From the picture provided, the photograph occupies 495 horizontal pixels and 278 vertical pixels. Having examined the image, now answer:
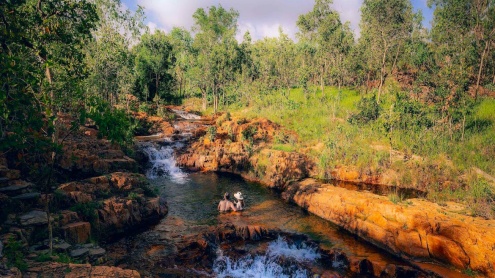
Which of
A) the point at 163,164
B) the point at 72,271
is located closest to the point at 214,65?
the point at 163,164

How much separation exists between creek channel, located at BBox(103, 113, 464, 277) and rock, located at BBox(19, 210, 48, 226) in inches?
112

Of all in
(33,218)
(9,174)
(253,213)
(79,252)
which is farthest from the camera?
(253,213)

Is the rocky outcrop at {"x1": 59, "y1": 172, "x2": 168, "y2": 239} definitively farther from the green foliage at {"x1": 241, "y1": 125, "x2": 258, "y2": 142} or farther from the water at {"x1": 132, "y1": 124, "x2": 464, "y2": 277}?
the green foliage at {"x1": 241, "y1": 125, "x2": 258, "y2": 142}

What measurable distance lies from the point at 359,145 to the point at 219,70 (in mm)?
29509

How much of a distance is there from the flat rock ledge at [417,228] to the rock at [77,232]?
12.2 metres

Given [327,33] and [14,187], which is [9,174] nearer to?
[14,187]

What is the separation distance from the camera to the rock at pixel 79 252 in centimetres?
960

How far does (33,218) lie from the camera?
1011cm

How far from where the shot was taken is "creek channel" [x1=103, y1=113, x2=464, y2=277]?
11727mm

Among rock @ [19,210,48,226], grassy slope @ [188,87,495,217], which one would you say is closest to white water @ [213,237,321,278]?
rock @ [19,210,48,226]

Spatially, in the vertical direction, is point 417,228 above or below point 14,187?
below

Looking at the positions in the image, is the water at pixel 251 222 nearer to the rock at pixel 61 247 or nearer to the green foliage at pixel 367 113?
the rock at pixel 61 247

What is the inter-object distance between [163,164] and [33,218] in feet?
58.2

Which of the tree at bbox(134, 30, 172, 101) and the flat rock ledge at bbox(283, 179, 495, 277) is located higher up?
the tree at bbox(134, 30, 172, 101)
